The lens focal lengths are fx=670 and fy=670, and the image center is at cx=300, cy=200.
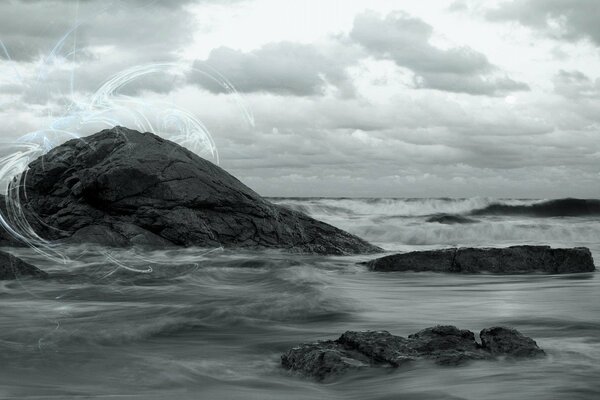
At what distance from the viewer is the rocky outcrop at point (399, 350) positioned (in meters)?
4.89

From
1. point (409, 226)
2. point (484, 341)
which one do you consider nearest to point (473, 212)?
point (409, 226)

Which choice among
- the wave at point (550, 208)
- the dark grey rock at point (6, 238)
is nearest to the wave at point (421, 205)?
the wave at point (550, 208)

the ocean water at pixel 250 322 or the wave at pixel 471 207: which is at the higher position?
the wave at pixel 471 207

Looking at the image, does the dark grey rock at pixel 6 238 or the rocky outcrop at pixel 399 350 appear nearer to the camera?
the rocky outcrop at pixel 399 350

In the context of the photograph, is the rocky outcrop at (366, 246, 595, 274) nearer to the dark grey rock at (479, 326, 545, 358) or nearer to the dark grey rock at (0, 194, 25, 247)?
the dark grey rock at (479, 326, 545, 358)

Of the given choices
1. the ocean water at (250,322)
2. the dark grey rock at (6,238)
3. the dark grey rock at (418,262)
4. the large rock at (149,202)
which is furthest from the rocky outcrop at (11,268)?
the dark grey rock at (418,262)

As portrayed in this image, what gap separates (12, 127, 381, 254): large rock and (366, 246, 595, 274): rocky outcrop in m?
2.90

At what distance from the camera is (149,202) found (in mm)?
13406

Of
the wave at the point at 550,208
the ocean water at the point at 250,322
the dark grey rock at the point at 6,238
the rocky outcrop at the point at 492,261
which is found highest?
the wave at the point at 550,208

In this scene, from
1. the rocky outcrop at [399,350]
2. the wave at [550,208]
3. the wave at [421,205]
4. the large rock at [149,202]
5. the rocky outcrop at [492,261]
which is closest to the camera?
the rocky outcrop at [399,350]

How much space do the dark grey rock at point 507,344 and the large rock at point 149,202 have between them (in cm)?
860

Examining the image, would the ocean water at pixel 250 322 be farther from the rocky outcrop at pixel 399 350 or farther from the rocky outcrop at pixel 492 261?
the rocky outcrop at pixel 492 261

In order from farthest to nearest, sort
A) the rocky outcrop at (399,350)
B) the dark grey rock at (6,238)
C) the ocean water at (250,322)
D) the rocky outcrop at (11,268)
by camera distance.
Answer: the dark grey rock at (6,238)
the rocky outcrop at (11,268)
the rocky outcrop at (399,350)
the ocean water at (250,322)

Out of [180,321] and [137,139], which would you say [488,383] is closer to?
[180,321]
